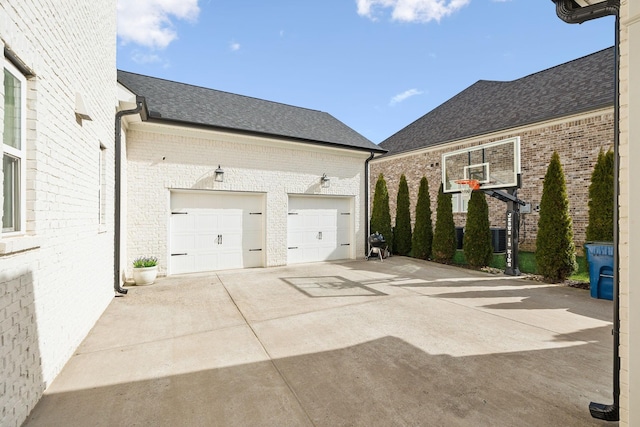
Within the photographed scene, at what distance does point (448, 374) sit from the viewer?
291 centimetres

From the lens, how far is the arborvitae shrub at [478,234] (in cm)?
860

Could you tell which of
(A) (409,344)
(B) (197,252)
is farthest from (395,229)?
(A) (409,344)

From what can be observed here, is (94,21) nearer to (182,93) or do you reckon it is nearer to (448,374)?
(182,93)

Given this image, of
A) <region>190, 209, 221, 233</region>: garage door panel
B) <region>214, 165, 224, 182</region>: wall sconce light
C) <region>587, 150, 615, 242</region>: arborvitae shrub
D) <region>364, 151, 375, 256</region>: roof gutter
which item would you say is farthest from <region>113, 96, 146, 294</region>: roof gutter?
<region>587, 150, 615, 242</region>: arborvitae shrub

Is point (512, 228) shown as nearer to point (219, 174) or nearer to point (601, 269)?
point (601, 269)

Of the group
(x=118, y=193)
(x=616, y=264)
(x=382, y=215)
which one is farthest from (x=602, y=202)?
(x=118, y=193)

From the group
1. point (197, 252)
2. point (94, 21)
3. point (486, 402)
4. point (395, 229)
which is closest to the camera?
point (486, 402)

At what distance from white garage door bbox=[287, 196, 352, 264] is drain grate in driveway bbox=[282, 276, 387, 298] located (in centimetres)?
204

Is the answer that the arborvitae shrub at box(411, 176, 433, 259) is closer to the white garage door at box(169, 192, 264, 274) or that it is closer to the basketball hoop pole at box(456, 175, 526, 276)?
the basketball hoop pole at box(456, 175, 526, 276)

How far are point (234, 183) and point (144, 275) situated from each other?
3080 mm

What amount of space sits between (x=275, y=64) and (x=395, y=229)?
24.4ft

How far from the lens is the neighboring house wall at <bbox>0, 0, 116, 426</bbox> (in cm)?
213

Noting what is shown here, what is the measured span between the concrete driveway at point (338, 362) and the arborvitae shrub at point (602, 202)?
3090 millimetres

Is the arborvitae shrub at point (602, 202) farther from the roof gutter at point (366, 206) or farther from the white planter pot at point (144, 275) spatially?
the white planter pot at point (144, 275)
